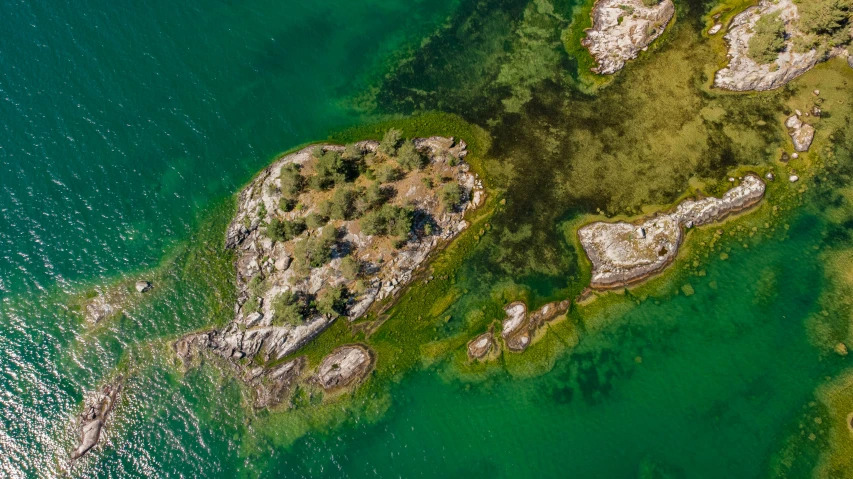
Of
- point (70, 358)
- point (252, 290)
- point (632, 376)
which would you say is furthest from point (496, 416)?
point (70, 358)

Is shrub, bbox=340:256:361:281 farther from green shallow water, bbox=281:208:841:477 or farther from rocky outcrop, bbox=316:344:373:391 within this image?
green shallow water, bbox=281:208:841:477

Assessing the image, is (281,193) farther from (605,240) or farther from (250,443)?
(605,240)

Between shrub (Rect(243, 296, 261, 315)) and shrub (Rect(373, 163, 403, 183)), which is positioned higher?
shrub (Rect(373, 163, 403, 183))

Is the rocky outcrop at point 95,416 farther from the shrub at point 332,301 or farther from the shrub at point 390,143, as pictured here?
the shrub at point 390,143

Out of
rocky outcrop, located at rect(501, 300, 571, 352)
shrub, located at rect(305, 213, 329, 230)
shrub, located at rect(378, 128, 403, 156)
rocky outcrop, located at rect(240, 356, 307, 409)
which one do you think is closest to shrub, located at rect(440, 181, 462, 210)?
shrub, located at rect(378, 128, 403, 156)

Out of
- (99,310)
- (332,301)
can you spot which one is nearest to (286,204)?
(332,301)
